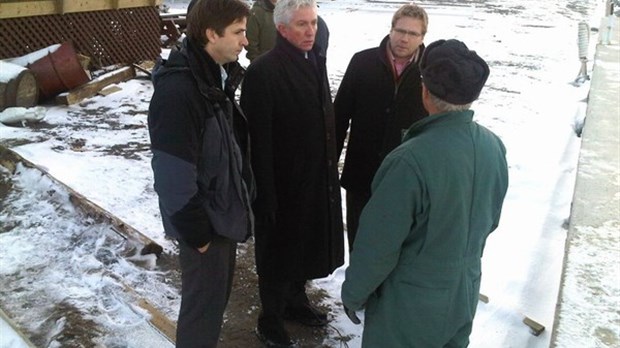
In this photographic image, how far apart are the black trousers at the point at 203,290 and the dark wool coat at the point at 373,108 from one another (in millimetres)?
1196

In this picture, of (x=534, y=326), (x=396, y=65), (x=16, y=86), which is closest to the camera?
(x=396, y=65)

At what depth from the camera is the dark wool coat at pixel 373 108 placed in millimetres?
3203

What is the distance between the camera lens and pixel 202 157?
90.0 inches

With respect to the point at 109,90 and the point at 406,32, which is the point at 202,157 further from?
the point at 109,90

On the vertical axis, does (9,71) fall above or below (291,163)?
below

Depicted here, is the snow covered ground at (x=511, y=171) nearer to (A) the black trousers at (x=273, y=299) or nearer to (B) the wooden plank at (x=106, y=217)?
(B) the wooden plank at (x=106, y=217)

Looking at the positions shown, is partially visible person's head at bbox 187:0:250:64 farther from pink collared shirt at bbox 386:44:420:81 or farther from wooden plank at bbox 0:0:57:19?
wooden plank at bbox 0:0:57:19

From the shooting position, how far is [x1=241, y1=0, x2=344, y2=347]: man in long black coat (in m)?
2.85

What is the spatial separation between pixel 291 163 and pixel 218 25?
1.00 m

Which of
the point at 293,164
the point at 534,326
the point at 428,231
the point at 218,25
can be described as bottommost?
the point at 534,326

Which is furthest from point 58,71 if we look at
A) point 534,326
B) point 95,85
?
point 534,326

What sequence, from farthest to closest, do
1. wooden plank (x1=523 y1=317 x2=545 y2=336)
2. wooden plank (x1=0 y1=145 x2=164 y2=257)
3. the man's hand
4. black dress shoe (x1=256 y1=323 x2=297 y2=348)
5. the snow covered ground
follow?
wooden plank (x1=0 y1=145 x2=164 y2=257) < the snow covered ground < wooden plank (x1=523 y1=317 x2=545 y2=336) < black dress shoe (x1=256 y1=323 x2=297 y2=348) < the man's hand

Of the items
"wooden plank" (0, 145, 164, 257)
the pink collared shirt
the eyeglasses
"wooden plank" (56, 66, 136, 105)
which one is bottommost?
"wooden plank" (0, 145, 164, 257)

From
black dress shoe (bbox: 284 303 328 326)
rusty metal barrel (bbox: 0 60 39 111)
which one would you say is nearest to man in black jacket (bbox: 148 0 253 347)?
black dress shoe (bbox: 284 303 328 326)
